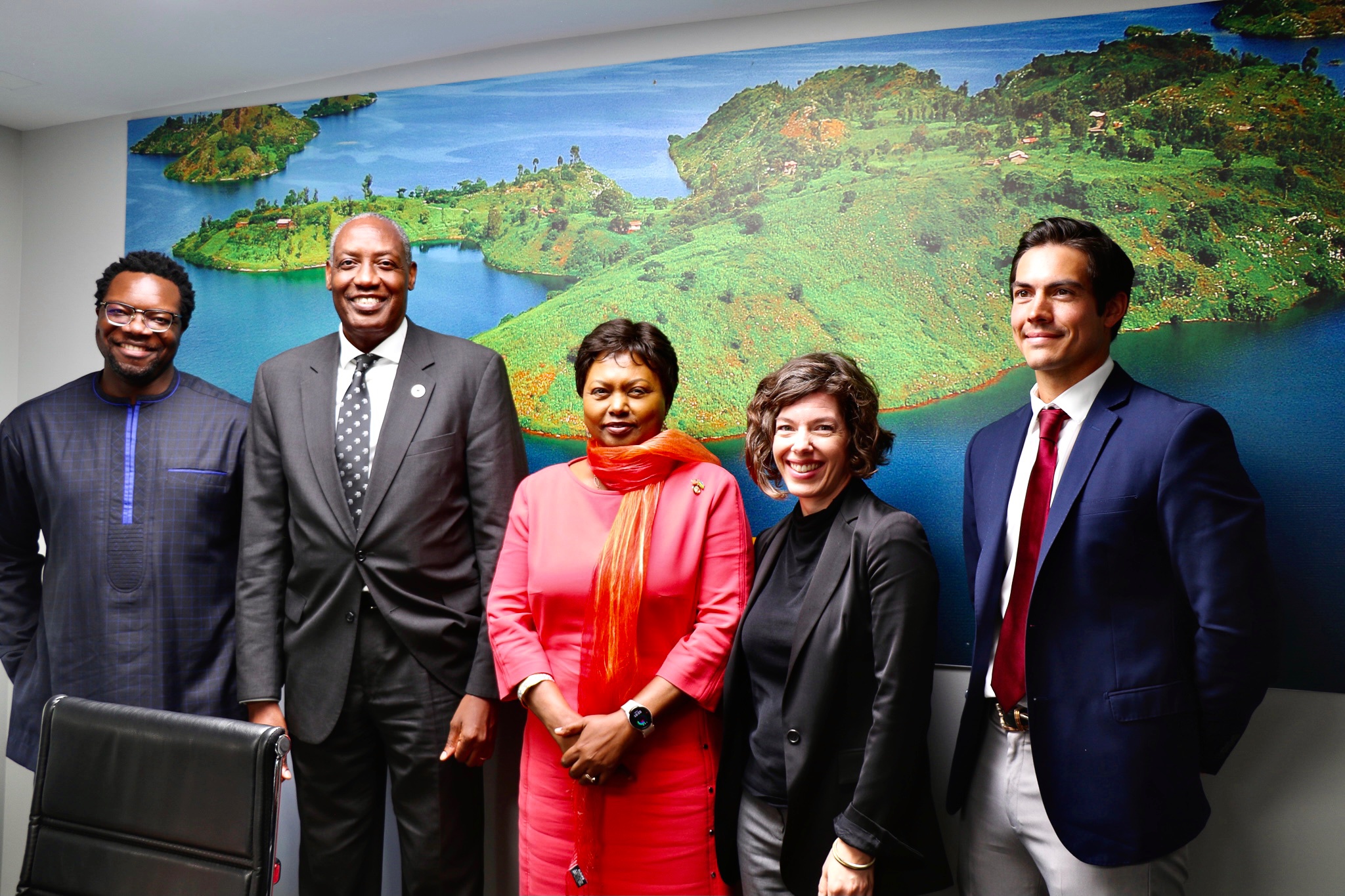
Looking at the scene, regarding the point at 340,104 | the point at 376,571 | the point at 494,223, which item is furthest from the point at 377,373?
the point at 340,104

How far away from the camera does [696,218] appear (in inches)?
104

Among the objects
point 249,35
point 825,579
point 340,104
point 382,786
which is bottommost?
point 382,786

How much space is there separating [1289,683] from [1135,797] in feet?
2.56

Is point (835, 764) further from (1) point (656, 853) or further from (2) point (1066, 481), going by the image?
(2) point (1066, 481)

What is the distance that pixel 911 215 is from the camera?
2.42 meters

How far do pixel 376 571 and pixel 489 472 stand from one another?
388mm

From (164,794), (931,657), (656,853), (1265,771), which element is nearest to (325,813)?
(164,794)

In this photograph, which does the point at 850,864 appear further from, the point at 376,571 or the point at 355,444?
the point at 355,444

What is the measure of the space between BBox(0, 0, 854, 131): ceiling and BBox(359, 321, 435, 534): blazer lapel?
1.09m

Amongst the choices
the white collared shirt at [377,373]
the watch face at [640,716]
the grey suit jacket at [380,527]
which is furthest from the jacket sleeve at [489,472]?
the watch face at [640,716]

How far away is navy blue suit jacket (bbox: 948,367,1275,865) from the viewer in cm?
163

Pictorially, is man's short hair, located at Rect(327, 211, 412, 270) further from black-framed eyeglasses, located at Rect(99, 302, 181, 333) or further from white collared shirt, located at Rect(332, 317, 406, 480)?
black-framed eyeglasses, located at Rect(99, 302, 181, 333)

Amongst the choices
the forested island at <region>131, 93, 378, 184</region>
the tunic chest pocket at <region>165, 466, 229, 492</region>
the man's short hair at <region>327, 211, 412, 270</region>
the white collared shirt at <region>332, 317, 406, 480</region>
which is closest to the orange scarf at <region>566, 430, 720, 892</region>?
the white collared shirt at <region>332, 317, 406, 480</region>

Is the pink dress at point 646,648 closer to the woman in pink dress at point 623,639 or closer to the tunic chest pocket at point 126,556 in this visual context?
the woman in pink dress at point 623,639
